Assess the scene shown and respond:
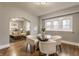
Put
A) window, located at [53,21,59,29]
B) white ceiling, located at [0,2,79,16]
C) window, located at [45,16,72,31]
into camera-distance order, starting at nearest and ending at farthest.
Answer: white ceiling, located at [0,2,79,16]
window, located at [45,16,72,31]
window, located at [53,21,59,29]

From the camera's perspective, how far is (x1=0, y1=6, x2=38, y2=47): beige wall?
8.05 feet

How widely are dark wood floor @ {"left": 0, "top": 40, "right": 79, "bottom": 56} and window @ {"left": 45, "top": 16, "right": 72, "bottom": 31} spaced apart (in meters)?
0.51

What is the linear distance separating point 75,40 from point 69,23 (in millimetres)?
534

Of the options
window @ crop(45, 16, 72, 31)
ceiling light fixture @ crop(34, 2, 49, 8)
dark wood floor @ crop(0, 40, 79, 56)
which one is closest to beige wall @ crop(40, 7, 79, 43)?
window @ crop(45, 16, 72, 31)

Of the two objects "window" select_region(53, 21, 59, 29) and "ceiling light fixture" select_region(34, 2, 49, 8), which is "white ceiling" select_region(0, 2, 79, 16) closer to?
"ceiling light fixture" select_region(34, 2, 49, 8)

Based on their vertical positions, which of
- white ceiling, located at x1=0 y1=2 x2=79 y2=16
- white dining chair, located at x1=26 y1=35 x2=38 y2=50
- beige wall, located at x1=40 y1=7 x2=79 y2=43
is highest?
white ceiling, located at x1=0 y1=2 x2=79 y2=16

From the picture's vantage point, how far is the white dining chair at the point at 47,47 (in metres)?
2.40

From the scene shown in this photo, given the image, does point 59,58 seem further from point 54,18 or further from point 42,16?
point 42,16

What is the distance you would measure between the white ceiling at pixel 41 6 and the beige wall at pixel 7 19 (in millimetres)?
123

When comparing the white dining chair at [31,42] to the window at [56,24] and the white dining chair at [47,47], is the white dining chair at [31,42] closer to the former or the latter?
the white dining chair at [47,47]

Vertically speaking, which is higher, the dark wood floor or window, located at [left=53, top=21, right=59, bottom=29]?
window, located at [left=53, top=21, right=59, bottom=29]

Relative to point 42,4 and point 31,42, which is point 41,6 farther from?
point 31,42

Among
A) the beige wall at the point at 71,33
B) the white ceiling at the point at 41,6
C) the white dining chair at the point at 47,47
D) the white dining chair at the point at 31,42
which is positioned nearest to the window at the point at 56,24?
the beige wall at the point at 71,33

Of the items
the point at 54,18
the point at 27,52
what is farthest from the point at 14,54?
the point at 54,18
